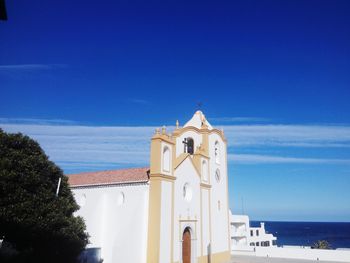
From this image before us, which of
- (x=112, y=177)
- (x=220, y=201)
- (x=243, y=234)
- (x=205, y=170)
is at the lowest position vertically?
(x=243, y=234)

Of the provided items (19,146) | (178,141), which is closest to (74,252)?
(19,146)

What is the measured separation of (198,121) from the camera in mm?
32469

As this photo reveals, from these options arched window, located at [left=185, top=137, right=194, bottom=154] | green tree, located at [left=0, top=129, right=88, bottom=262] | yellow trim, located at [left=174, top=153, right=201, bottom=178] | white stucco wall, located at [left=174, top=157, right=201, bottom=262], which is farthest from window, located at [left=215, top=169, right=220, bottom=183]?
green tree, located at [left=0, top=129, right=88, bottom=262]

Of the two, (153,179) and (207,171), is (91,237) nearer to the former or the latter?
(153,179)

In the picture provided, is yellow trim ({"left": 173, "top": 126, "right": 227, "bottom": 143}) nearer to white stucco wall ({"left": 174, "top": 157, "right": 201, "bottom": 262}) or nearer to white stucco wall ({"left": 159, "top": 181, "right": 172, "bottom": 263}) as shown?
white stucco wall ({"left": 174, "top": 157, "right": 201, "bottom": 262})

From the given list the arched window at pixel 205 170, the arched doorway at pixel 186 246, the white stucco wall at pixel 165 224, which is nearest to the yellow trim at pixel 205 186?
the arched window at pixel 205 170

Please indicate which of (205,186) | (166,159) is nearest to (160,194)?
(166,159)

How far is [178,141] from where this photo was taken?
29312 mm

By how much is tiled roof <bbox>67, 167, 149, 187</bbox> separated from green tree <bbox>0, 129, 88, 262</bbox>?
4.67m

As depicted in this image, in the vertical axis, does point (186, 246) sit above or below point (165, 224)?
below

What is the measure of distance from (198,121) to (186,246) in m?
11.8

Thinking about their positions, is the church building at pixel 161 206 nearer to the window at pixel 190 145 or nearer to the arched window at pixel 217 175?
the window at pixel 190 145

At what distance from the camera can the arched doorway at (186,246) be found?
25.9 metres

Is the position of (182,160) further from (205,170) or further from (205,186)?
(205,170)
